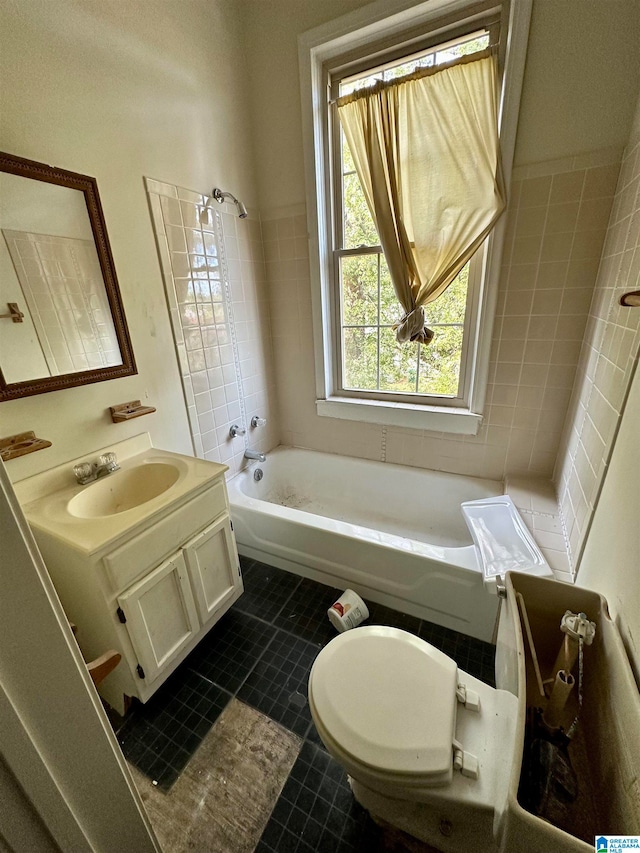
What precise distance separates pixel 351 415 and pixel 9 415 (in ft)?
5.44

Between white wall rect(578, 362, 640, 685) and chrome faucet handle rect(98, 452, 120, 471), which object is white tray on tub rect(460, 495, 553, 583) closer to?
white wall rect(578, 362, 640, 685)

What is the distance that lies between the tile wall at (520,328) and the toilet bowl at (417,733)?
131 cm

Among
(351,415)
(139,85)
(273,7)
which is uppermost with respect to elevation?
(273,7)

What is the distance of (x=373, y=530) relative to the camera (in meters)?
1.61

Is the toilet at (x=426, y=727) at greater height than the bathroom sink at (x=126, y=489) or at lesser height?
lesser

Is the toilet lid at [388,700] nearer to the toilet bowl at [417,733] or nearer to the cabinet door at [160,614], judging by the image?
the toilet bowl at [417,733]

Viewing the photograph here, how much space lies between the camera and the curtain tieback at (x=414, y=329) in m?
1.80

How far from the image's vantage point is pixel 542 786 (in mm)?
661

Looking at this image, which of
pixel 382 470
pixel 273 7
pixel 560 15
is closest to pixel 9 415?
pixel 382 470

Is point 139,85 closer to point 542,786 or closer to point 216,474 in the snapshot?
point 216,474

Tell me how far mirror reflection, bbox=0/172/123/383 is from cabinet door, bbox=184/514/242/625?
31.7 inches

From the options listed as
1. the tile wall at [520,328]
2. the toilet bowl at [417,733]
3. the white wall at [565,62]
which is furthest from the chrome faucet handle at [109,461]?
the white wall at [565,62]

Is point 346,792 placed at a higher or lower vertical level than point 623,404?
lower

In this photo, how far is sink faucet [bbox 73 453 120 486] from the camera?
128 cm
